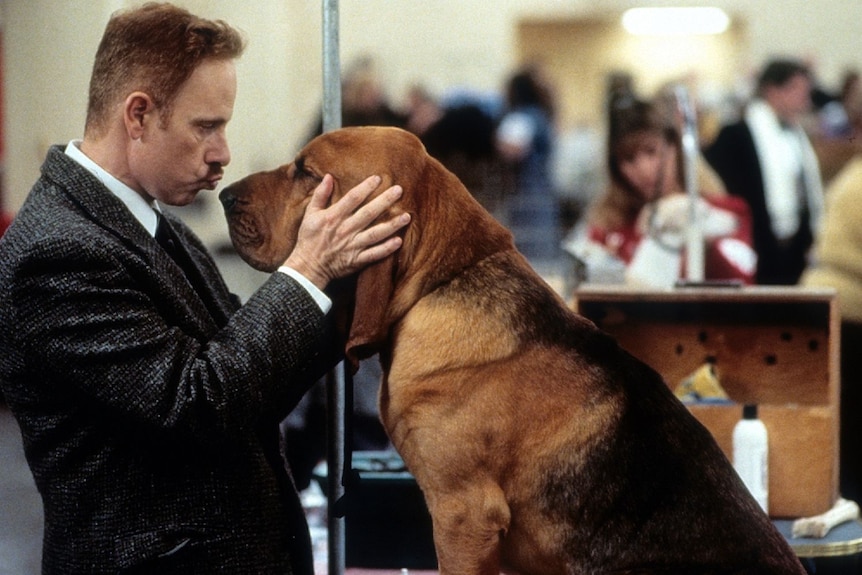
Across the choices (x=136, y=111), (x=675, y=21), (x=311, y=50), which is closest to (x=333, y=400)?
(x=136, y=111)

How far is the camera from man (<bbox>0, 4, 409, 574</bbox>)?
1901 mm

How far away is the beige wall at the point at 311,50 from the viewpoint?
7.24 meters

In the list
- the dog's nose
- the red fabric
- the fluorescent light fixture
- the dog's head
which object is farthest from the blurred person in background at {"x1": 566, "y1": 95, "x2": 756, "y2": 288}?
the fluorescent light fixture

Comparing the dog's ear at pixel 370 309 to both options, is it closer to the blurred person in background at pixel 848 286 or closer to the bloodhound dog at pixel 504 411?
the bloodhound dog at pixel 504 411

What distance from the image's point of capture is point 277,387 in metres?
1.99

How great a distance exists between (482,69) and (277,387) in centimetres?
1000

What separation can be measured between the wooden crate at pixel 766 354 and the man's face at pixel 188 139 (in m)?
1.11

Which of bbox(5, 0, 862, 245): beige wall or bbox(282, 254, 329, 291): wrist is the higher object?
bbox(5, 0, 862, 245): beige wall

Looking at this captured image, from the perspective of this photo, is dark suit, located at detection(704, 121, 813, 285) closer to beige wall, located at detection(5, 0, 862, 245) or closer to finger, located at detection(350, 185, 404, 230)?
beige wall, located at detection(5, 0, 862, 245)

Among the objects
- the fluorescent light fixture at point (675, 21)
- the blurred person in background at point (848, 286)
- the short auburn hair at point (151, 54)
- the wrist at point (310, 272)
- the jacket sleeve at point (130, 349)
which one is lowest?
the blurred person in background at point (848, 286)

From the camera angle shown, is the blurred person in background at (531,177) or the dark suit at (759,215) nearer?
the dark suit at (759,215)

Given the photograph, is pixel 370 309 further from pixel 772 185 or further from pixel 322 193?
pixel 772 185

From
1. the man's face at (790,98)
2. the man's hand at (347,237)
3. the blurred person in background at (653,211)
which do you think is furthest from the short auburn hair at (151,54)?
the man's face at (790,98)

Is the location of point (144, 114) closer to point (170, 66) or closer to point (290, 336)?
point (170, 66)
